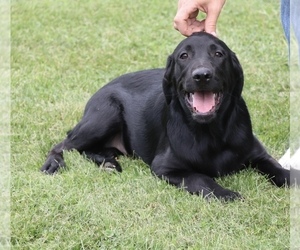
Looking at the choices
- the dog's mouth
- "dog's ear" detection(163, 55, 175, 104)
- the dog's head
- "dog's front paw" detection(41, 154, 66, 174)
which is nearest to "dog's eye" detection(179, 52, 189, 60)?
the dog's head

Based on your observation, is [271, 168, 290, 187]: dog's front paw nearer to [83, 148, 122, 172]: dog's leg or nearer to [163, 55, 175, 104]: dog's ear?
[163, 55, 175, 104]: dog's ear

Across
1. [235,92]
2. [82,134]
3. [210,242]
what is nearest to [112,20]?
[82,134]

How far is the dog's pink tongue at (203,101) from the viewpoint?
4195 mm

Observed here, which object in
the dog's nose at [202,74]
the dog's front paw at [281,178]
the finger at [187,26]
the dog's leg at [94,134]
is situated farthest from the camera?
the dog's leg at [94,134]

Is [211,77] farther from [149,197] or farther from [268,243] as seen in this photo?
[268,243]

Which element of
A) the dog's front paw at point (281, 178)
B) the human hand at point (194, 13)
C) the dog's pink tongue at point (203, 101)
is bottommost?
the dog's front paw at point (281, 178)

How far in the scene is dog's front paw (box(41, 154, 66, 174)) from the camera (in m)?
4.58

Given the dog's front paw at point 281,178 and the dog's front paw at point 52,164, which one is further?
the dog's front paw at point 52,164

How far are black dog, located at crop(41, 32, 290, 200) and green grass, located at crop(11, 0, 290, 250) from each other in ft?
0.34

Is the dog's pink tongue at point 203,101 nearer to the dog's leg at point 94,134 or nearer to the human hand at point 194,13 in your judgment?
the human hand at point 194,13

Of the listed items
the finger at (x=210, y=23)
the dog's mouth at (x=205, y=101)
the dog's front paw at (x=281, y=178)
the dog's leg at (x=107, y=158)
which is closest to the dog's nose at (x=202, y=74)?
the dog's mouth at (x=205, y=101)

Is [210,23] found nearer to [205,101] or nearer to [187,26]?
[187,26]

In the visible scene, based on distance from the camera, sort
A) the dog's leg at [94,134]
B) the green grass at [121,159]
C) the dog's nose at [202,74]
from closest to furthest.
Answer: the green grass at [121,159] < the dog's nose at [202,74] < the dog's leg at [94,134]

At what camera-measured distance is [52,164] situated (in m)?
4.63
